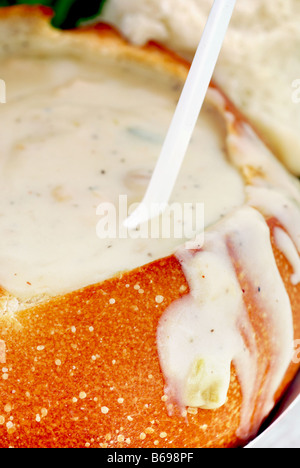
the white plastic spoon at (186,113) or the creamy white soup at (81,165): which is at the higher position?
the white plastic spoon at (186,113)

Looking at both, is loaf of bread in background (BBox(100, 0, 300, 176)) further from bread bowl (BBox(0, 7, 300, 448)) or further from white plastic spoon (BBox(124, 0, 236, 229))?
white plastic spoon (BBox(124, 0, 236, 229))

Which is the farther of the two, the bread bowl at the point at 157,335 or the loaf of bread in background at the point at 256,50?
the loaf of bread in background at the point at 256,50

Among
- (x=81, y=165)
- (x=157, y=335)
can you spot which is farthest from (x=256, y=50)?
(x=157, y=335)

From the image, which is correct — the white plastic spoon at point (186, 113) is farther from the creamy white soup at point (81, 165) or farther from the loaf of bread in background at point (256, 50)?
the loaf of bread in background at point (256, 50)

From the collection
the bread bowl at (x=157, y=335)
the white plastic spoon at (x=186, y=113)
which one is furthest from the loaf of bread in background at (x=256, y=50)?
the white plastic spoon at (x=186, y=113)

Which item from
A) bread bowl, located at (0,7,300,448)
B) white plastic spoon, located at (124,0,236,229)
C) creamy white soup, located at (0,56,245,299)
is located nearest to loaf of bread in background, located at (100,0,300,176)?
creamy white soup, located at (0,56,245,299)

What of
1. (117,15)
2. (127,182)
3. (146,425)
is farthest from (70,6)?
(146,425)

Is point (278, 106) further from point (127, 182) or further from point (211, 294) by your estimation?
point (211, 294)

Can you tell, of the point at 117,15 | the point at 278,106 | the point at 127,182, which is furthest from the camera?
the point at 117,15
